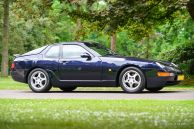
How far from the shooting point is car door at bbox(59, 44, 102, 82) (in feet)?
48.4

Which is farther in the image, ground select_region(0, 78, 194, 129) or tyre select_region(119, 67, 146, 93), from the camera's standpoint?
tyre select_region(119, 67, 146, 93)

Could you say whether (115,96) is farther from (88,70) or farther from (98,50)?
(98,50)

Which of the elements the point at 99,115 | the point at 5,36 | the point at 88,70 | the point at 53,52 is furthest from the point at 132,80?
the point at 5,36

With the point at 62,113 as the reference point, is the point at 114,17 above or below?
above

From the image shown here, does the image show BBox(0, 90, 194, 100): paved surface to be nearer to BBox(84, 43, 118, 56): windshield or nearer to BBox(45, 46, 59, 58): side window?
BBox(84, 43, 118, 56): windshield

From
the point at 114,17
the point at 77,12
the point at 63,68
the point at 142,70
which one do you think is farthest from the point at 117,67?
the point at 114,17

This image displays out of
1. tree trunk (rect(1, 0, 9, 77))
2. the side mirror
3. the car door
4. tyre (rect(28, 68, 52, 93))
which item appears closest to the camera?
the car door

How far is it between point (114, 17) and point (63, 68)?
230 inches

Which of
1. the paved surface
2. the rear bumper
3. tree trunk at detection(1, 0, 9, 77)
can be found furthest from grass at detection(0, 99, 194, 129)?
tree trunk at detection(1, 0, 9, 77)

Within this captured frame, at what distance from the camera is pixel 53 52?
612 inches

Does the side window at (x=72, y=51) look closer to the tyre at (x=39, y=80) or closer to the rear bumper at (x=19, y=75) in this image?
the tyre at (x=39, y=80)

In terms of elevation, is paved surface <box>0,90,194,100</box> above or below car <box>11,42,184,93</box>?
below

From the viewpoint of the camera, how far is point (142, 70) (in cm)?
1412

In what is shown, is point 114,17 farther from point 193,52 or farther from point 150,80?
point 193,52
